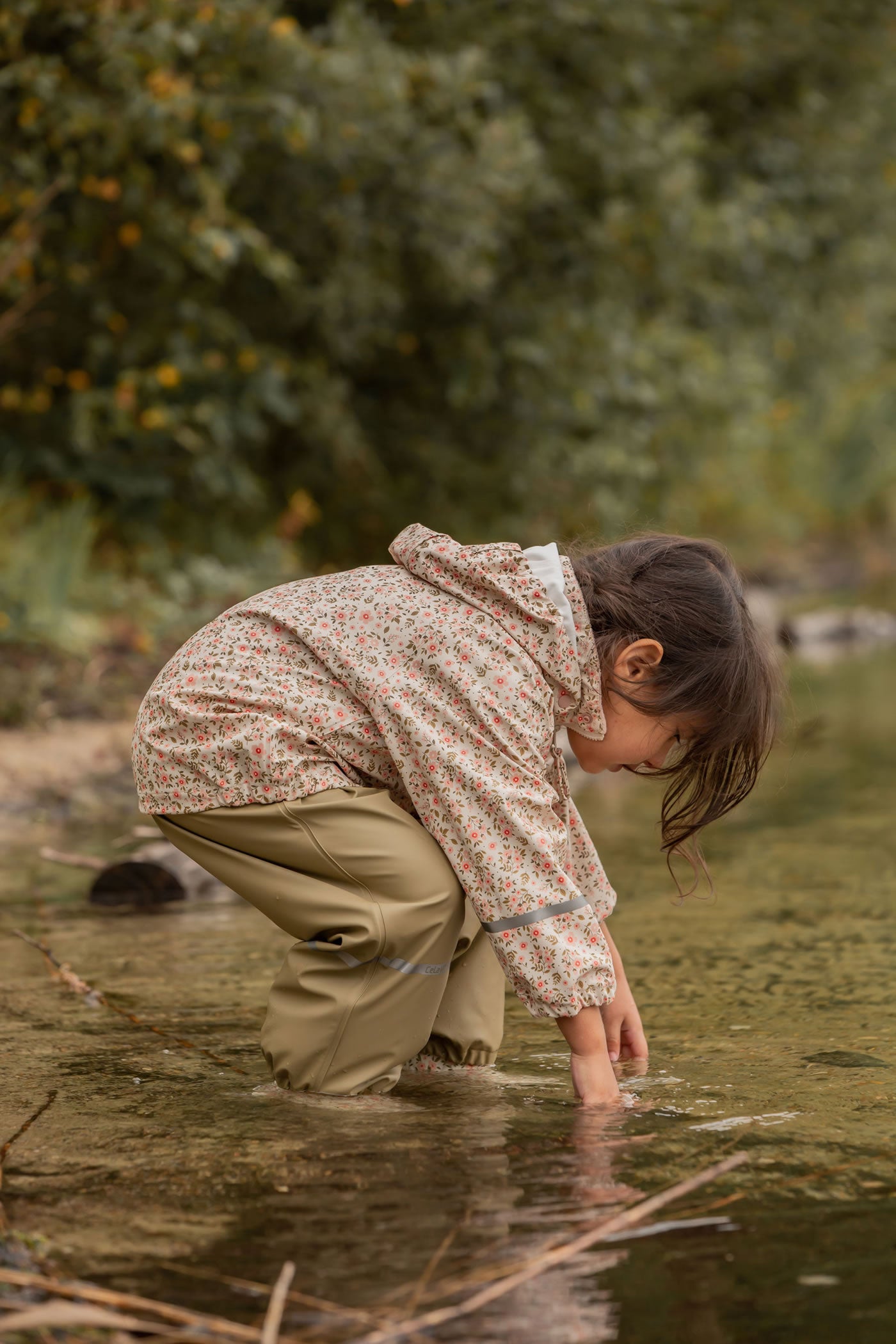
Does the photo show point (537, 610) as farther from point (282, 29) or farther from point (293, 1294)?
point (282, 29)

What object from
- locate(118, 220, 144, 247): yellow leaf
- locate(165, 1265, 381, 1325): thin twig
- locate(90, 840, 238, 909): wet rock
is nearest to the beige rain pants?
locate(165, 1265, 381, 1325): thin twig

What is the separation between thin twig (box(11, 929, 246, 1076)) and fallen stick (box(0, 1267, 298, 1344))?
811mm

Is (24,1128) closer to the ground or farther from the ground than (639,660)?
closer to the ground

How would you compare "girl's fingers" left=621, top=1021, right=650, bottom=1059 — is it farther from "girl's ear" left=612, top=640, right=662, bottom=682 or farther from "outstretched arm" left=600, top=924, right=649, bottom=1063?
"girl's ear" left=612, top=640, right=662, bottom=682

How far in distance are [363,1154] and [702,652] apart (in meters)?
0.83

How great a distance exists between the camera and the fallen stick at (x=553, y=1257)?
1420 mm

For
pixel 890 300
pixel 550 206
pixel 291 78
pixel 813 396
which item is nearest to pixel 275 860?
pixel 291 78

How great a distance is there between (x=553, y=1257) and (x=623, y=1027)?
0.86 m

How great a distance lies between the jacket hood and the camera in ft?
7.30

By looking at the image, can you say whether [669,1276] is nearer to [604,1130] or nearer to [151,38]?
[604,1130]

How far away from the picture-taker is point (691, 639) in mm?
2264

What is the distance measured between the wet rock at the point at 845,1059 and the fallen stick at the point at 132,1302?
3.75 ft

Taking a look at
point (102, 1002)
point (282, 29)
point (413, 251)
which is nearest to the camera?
point (102, 1002)

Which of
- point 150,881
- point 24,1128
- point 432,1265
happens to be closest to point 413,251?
point 150,881
